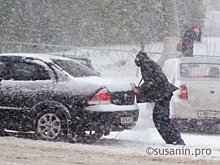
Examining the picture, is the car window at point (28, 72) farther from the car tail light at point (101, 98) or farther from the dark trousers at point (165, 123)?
the dark trousers at point (165, 123)

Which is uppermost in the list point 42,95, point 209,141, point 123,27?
point 123,27

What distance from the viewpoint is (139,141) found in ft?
37.6

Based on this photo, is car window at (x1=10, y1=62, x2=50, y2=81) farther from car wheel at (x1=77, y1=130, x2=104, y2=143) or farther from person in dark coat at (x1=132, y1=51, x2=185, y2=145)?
person in dark coat at (x1=132, y1=51, x2=185, y2=145)

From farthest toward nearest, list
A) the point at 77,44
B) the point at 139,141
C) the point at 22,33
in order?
the point at 77,44 < the point at 22,33 < the point at 139,141

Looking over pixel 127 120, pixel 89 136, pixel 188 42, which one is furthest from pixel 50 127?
pixel 188 42

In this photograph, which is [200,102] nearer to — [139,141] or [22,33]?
[139,141]

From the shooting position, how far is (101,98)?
10531mm

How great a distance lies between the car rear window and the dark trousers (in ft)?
5.99

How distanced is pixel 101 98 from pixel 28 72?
142 centimetres

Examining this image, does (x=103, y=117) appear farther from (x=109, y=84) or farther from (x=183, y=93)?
(x=183, y=93)

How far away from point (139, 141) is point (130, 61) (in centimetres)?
1304

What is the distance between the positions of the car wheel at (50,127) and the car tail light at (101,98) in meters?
0.58

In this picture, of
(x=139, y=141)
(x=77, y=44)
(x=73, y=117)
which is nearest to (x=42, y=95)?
(x=73, y=117)

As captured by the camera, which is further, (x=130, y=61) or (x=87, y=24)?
(x=87, y=24)
